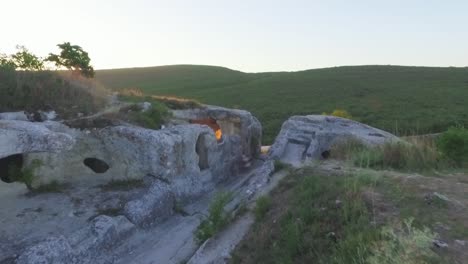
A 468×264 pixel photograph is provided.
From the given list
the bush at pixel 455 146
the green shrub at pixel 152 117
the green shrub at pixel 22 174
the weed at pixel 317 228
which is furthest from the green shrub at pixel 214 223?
the bush at pixel 455 146

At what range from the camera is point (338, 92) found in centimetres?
6047

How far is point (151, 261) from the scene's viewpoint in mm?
11242

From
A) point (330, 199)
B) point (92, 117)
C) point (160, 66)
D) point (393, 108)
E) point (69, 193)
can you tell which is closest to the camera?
point (330, 199)

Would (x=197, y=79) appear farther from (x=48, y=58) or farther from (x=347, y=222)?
(x=347, y=222)

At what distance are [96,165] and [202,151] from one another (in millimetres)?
4921

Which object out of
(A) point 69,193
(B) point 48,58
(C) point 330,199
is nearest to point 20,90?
(A) point 69,193

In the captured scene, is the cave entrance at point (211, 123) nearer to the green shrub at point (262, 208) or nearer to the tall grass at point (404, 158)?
the tall grass at point (404, 158)

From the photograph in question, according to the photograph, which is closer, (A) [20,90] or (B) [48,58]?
(A) [20,90]

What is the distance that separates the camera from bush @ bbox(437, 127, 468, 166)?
13266 mm

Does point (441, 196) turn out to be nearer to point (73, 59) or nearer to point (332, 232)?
point (332, 232)

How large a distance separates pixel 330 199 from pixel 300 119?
15.4m

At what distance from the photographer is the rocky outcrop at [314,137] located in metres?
19.9

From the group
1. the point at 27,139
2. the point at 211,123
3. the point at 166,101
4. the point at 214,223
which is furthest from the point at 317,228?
the point at 211,123

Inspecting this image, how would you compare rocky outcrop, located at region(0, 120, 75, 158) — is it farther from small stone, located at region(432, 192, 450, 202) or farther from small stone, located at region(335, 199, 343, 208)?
small stone, located at region(432, 192, 450, 202)
